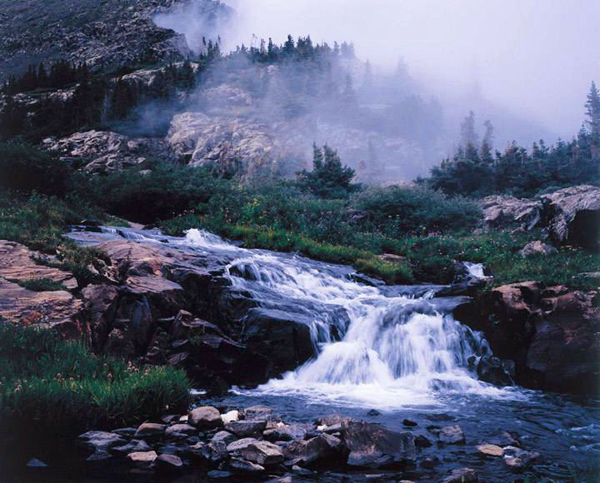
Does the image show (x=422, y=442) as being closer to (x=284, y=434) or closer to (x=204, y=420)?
(x=284, y=434)

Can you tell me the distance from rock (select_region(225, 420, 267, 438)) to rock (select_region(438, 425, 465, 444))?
2208 millimetres

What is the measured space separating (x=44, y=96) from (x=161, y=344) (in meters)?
46.0

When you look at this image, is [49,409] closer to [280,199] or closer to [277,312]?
[277,312]

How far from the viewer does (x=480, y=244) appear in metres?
19.7

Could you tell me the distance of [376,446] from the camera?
532cm

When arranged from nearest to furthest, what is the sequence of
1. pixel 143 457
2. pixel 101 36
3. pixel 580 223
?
1. pixel 143 457
2. pixel 580 223
3. pixel 101 36

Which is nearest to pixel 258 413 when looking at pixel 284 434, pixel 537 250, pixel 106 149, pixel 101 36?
pixel 284 434

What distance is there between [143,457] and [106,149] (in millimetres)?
38123

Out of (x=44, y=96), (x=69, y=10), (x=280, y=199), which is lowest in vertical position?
(x=280, y=199)

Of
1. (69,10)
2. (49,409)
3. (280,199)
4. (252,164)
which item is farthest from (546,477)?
(69,10)

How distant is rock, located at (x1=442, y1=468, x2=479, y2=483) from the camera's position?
4.61 metres

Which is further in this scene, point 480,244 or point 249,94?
point 249,94

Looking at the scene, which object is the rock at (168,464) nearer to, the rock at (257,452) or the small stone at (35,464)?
the rock at (257,452)

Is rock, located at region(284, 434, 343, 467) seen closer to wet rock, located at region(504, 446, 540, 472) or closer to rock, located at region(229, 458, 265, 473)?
rock, located at region(229, 458, 265, 473)
